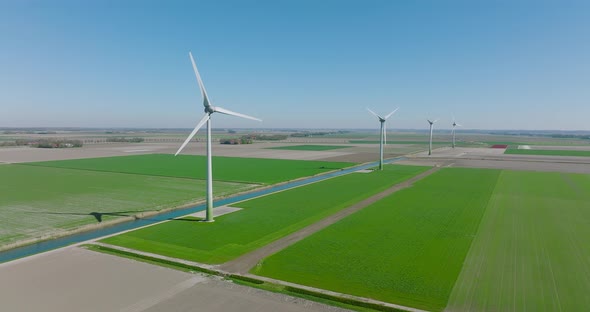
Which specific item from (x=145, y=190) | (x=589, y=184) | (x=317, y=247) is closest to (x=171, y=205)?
(x=145, y=190)

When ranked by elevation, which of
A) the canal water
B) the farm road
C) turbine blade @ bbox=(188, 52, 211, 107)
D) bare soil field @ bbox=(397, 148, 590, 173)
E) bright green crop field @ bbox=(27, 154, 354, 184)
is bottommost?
the canal water

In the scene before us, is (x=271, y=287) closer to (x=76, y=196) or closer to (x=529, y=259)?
(x=529, y=259)

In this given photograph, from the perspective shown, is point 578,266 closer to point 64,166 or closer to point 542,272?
Result: point 542,272

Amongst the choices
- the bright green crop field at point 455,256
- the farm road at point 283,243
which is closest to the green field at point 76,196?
the farm road at point 283,243

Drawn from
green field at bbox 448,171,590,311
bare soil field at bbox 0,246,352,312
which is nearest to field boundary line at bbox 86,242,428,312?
bare soil field at bbox 0,246,352,312

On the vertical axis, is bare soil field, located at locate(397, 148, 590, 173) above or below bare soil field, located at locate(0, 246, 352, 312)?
above

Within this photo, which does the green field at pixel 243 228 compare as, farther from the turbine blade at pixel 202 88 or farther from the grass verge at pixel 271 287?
the turbine blade at pixel 202 88

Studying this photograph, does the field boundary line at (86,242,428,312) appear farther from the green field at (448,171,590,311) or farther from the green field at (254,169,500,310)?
the green field at (448,171,590,311)
